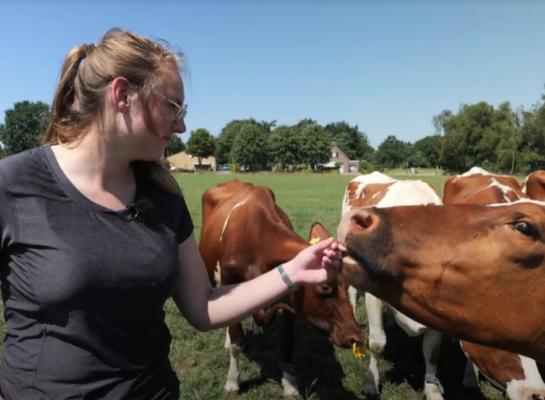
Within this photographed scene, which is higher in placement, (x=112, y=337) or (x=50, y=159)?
(x=50, y=159)

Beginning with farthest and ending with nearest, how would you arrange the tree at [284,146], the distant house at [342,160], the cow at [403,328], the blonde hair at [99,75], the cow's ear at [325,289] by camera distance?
the distant house at [342,160], the tree at [284,146], the cow at [403,328], the cow's ear at [325,289], the blonde hair at [99,75]

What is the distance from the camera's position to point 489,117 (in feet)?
223

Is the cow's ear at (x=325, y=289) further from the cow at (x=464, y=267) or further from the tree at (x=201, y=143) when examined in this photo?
the tree at (x=201, y=143)

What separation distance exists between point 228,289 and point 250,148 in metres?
92.2

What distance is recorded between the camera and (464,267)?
2117mm

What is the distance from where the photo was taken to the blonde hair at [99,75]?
6.38 feet

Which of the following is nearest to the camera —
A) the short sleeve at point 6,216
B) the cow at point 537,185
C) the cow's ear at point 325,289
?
the short sleeve at point 6,216

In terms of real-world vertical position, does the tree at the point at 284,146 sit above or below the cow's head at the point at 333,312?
above

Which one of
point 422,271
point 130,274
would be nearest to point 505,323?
point 422,271

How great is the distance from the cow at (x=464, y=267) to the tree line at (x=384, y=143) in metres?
42.6

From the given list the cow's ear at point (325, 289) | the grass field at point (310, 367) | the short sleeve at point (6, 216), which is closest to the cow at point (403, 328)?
the grass field at point (310, 367)

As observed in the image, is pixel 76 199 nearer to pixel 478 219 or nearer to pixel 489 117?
pixel 478 219

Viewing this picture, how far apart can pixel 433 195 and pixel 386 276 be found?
4.29 metres

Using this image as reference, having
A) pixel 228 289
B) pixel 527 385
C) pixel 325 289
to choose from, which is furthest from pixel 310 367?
pixel 228 289
